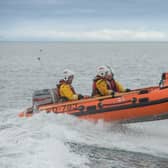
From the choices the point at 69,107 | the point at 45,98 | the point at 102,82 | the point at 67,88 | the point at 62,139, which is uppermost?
the point at 102,82

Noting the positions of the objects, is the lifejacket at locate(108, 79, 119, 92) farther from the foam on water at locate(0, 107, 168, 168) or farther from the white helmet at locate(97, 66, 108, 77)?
the foam on water at locate(0, 107, 168, 168)

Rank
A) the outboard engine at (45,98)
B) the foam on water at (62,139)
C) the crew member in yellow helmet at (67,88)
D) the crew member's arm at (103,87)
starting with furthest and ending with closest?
the outboard engine at (45,98) < the crew member in yellow helmet at (67,88) < the crew member's arm at (103,87) < the foam on water at (62,139)

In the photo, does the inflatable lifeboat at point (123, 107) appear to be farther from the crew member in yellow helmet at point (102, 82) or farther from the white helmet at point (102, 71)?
the white helmet at point (102, 71)

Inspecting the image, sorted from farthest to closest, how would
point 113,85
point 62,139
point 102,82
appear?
point 113,85 → point 102,82 → point 62,139

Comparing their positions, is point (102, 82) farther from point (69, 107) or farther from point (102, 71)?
point (69, 107)

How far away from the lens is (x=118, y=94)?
29.6 feet

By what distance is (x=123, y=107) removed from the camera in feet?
28.6

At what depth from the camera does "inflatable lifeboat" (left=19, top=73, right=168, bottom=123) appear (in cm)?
841

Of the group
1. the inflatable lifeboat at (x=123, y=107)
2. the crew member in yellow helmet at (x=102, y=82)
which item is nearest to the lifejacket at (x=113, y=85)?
the crew member in yellow helmet at (x=102, y=82)

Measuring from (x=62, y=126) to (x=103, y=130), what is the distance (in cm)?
90

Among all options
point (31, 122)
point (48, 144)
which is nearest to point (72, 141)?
point (48, 144)

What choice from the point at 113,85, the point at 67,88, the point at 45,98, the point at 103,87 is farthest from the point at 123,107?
the point at 45,98

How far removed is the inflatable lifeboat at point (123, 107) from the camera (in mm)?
8414

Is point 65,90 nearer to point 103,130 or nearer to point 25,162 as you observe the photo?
point 103,130
